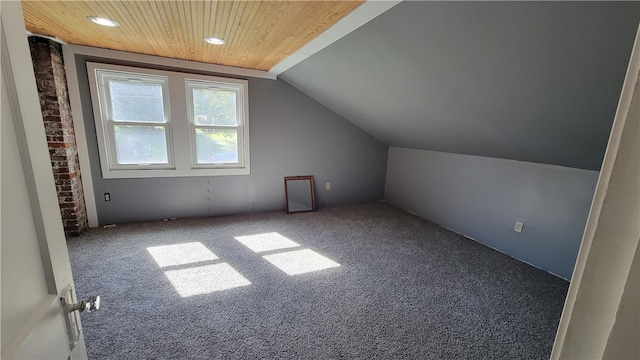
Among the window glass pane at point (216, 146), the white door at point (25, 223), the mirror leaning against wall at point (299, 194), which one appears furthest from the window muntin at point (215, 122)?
the white door at point (25, 223)

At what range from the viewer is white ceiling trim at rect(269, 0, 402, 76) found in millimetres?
1589

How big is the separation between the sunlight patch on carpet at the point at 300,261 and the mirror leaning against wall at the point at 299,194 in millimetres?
1339

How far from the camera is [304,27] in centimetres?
A: 201

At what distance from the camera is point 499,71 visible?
1.68m

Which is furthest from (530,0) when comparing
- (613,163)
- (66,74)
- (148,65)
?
(66,74)

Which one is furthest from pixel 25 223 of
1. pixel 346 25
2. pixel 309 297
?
pixel 346 25

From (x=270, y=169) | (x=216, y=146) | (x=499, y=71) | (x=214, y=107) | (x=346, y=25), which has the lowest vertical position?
(x=270, y=169)


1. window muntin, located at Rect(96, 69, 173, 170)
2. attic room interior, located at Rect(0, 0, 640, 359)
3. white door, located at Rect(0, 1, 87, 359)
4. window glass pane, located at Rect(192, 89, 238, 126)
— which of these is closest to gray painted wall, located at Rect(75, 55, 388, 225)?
attic room interior, located at Rect(0, 0, 640, 359)

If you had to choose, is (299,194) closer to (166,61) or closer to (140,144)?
(140,144)

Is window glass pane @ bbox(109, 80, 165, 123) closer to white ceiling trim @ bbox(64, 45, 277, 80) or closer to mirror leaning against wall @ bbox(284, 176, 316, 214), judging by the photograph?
white ceiling trim @ bbox(64, 45, 277, 80)

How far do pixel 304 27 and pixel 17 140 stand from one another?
194 cm

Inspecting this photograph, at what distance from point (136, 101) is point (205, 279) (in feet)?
7.92

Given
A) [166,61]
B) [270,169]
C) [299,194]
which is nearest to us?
[166,61]

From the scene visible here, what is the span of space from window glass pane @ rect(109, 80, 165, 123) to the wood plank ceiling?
1.40ft
